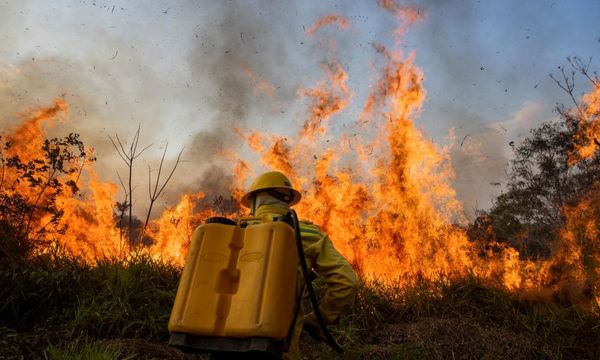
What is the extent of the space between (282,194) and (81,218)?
8977mm

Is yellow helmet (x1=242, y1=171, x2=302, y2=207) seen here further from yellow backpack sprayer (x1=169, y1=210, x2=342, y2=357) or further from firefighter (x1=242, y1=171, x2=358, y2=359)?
yellow backpack sprayer (x1=169, y1=210, x2=342, y2=357)

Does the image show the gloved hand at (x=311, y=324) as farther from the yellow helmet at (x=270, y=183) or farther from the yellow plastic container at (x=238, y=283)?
the yellow helmet at (x=270, y=183)

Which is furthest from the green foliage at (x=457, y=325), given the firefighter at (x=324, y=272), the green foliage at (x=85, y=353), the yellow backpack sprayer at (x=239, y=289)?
the yellow backpack sprayer at (x=239, y=289)

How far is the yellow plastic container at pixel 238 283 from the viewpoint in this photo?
7.18ft

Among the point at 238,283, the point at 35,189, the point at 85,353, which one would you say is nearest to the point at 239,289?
the point at 238,283

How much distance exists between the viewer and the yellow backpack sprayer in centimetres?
218

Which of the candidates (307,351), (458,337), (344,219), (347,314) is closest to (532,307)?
(458,337)

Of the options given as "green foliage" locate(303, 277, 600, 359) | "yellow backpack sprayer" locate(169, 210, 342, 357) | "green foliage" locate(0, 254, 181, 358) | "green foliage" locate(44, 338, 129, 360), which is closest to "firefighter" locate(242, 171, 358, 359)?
"yellow backpack sprayer" locate(169, 210, 342, 357)

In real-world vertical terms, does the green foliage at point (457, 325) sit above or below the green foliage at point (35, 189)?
below

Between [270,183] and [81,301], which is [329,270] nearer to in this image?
[270,183]

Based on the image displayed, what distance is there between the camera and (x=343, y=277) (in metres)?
2.74

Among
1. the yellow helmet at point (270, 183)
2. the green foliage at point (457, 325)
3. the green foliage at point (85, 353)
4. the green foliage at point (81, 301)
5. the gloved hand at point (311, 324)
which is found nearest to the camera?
the gloved hand at point (311, 324)

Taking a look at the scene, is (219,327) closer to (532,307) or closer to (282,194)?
(282,194)

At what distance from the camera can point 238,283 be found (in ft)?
7.88
